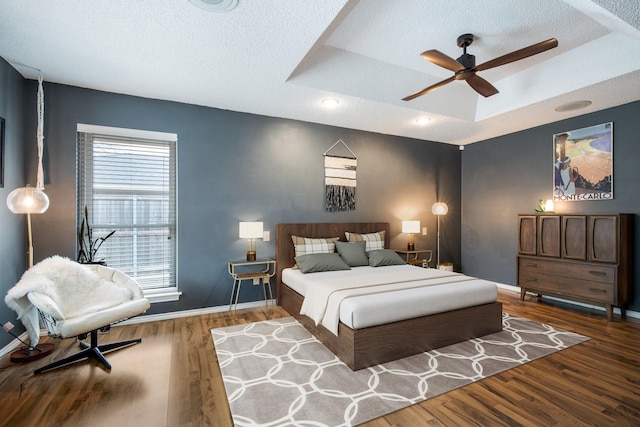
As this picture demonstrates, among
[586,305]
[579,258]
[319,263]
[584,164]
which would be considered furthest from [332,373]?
[584,164]

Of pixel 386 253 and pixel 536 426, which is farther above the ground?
pixel 386 253

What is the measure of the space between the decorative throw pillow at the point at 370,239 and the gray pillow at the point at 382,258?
0.29 m

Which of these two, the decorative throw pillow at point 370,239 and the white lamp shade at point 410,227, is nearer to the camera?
the decorative throw pillow at point 370,239

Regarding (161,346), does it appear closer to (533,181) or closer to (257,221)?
(257,221)

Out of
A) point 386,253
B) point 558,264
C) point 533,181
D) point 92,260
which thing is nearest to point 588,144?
point 533,181

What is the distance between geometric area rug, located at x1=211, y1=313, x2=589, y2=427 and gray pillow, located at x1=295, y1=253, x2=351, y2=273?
2.42 feet

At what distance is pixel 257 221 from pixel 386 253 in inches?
73.5

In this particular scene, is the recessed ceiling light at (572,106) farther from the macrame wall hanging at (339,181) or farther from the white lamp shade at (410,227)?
the macrame wall hanging at (339,181)

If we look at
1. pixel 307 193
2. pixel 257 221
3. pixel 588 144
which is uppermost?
pixel 588 144

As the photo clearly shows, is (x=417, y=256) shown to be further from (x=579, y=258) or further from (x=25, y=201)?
(x=25, y=201)

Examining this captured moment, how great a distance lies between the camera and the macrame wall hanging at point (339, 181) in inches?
181

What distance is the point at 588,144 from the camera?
4027 mm

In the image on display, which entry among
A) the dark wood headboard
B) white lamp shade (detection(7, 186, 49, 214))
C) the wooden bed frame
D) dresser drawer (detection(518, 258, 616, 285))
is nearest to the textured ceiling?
white lamp shade (detection(7, 186, 49, 214))

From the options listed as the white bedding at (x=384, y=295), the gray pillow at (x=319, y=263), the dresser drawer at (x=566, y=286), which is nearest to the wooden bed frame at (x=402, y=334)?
the white bedding at (x=384, y=295)
